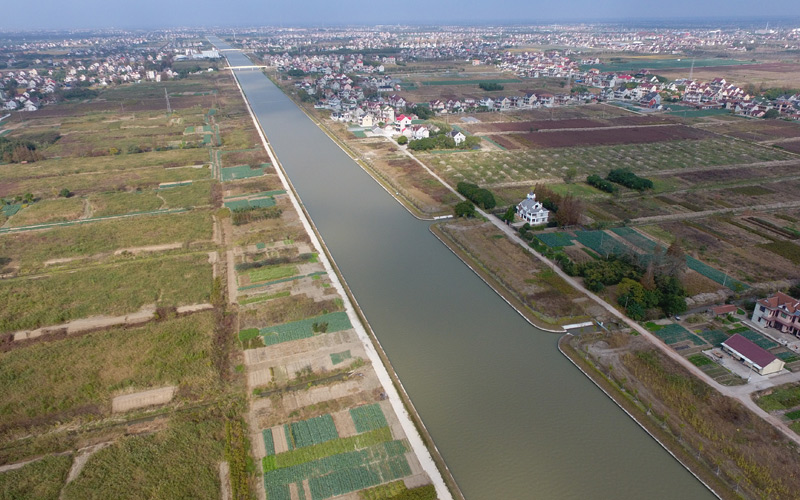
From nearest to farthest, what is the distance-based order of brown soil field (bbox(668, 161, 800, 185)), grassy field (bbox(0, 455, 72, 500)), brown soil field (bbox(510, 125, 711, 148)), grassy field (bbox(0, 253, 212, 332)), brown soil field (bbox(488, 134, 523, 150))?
grassy field (bbox(0, 455, 72, 500)) < grassy field (bbox(0, 253, 212, 332)) < brown soil field (bbox(668, 161, 800, 185)) < brown soil field (bbox(488, 134, 523, 150)) < brown soil field (bbox(510, 125, 711, 148))

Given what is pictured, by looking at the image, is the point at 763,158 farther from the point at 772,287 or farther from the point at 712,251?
the point at 772,287

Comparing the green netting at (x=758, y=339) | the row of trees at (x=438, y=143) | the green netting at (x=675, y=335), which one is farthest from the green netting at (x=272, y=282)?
the row of trees at (x=438, y=143)

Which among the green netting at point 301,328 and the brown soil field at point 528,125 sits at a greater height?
the brown soil field at point 528,125

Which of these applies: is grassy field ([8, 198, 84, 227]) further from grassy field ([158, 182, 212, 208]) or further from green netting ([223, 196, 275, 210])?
green netting ([223, 196, 275, 210])

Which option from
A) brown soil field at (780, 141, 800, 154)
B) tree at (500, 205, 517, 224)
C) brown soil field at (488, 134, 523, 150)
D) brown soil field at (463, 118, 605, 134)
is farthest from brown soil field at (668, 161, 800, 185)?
brown soil field at (463, 118, 605, 134)

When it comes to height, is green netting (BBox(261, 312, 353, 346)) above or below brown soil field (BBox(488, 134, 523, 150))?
below

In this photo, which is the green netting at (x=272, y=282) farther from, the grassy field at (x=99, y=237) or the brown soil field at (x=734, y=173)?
the brown soil field at (x=734, y=173)

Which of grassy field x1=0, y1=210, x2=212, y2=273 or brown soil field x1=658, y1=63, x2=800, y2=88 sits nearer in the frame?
grassy field x1=0, y1=210, x2=212, y2=273
